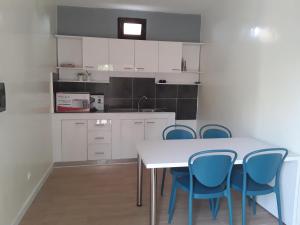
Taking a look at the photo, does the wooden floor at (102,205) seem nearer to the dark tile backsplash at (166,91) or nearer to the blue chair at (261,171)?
the blue chair at (261,171)

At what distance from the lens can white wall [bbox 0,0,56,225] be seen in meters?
2.34

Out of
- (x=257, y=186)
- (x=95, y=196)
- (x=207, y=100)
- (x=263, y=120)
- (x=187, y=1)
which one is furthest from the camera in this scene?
(x=207, y=100)

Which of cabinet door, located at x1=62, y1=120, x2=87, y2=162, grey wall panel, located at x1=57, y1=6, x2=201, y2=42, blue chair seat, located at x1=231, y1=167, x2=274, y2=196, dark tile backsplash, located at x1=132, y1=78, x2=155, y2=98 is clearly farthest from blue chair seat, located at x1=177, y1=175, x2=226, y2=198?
grey wall panel, located at x1=57, y1=6, x2=201, y2=42

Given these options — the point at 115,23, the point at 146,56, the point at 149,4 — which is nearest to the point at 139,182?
the point at 146,56

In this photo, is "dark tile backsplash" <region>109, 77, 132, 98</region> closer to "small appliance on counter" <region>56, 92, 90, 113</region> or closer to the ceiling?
"small appliance on counter" <region>56, 92, 90, 113</region>

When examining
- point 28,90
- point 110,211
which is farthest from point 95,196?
point 28,90

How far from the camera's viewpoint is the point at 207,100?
15.8ft

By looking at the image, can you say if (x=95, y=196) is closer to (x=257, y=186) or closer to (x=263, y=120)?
(x=257, y=186)

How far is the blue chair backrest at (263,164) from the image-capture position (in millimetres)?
2416

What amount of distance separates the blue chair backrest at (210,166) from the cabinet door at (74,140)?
2.54 metres

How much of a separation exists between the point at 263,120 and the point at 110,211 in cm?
201

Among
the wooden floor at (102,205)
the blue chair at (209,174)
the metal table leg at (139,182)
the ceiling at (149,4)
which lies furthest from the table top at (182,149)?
the ceiling at (149,4)

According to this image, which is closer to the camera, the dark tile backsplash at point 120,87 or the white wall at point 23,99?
the white wall at point 23,99

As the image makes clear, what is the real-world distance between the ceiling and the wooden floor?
2.70 m
